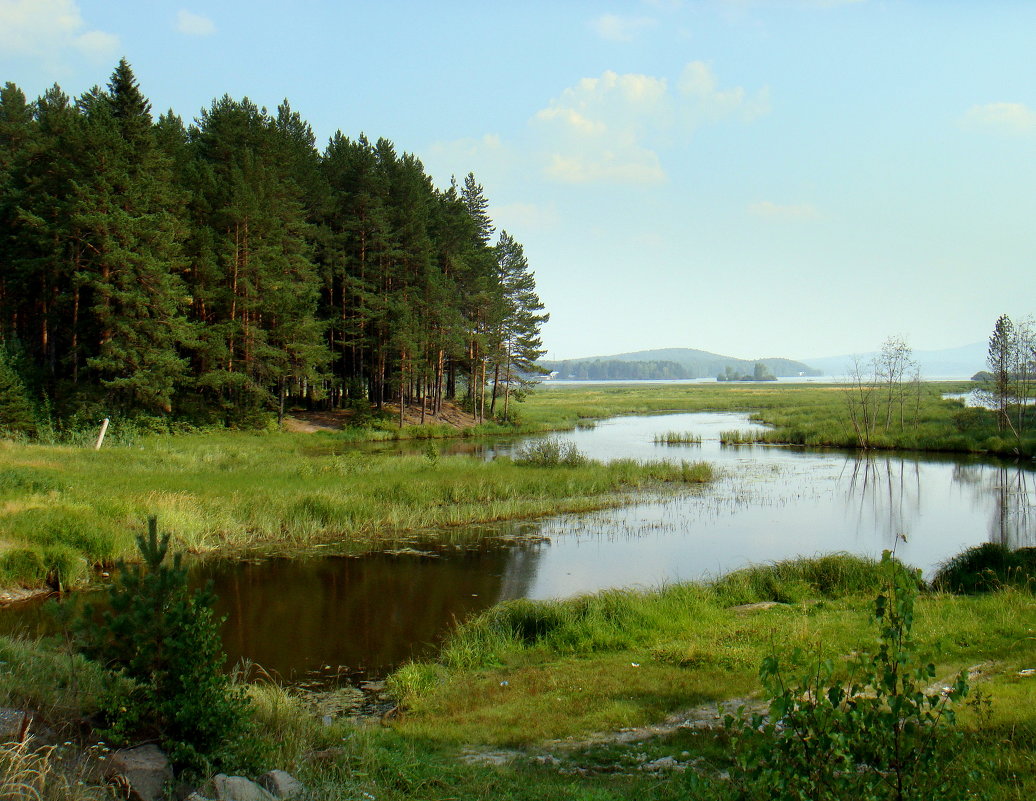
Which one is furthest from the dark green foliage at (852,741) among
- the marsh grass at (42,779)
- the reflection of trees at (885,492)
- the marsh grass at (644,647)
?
the reflection of trees at (885,492)

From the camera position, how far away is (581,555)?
1803 cm

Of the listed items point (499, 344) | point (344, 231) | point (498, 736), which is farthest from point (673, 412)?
point (498, 736)

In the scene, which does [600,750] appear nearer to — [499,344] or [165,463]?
[165,463]

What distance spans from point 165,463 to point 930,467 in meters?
33.7

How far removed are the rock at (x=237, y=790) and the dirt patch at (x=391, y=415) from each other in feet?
128

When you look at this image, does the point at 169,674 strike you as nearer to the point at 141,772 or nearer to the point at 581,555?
the point at 141,772

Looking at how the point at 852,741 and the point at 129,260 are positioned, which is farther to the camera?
the point at 129,260

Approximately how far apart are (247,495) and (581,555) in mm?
9090

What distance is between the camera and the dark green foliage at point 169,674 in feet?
18.1

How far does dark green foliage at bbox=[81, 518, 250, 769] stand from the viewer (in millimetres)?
5527

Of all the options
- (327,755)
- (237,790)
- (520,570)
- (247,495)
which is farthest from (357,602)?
(237,790)

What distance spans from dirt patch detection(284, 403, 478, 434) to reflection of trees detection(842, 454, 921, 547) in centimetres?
2706

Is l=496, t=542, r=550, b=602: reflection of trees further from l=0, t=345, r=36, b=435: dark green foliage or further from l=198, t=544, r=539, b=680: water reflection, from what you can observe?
l=0, t=345, r=36, b=435: dark green foliage

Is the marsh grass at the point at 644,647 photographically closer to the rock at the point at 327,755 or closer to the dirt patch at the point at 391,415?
the rock at the point at 327,755
